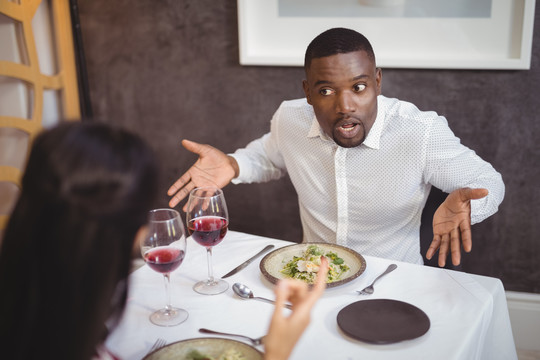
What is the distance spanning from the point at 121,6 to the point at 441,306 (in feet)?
7.01

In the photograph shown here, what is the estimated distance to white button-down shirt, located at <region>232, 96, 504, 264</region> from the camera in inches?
65.0

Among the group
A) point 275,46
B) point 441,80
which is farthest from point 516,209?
point 275,46

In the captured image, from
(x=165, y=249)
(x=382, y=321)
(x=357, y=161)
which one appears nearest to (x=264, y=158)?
(x=357, y=161)

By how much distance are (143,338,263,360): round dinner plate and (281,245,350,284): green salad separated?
33 cm

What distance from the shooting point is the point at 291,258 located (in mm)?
1376

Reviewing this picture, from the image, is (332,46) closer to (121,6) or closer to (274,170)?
(274,170)

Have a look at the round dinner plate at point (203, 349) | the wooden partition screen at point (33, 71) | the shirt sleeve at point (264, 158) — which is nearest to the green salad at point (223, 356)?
the round dinner plate at point (203, 349)

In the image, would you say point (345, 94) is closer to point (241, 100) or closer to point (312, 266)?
point (312, 266)

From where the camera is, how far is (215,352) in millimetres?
944

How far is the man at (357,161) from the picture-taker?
1597mm

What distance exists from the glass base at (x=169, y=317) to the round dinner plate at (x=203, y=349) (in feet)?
0.47

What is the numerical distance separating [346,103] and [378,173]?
298mm

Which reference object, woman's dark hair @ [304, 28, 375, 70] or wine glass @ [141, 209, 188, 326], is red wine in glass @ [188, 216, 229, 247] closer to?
wine glass @ [141, 209, 188, 326]

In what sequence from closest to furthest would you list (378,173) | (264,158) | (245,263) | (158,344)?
(158,344) → (245,263) → (378,173) → (264,158)
